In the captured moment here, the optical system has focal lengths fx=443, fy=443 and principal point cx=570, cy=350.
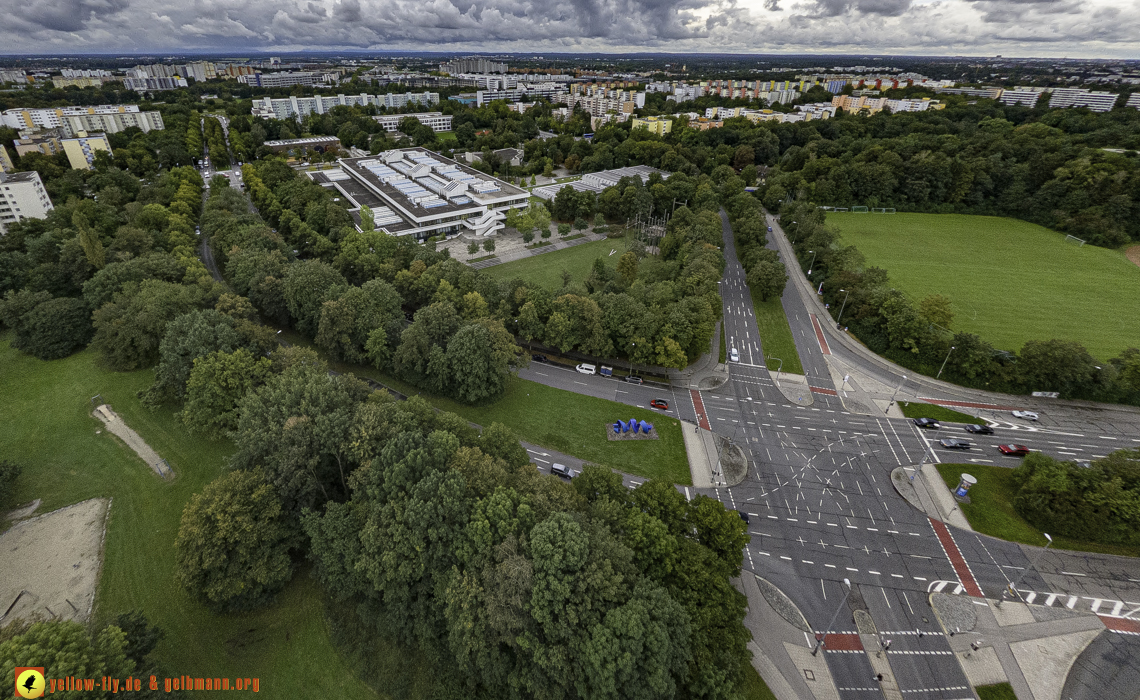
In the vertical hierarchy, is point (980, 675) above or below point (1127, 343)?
below

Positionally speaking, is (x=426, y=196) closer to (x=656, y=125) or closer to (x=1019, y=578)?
(x=656, y=125)

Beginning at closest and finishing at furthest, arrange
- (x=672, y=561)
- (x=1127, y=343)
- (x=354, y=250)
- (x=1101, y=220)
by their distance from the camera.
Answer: (x=672, y=561) < (x=1127, y=343) < (x=354, y=250) < (x=1101, y=220)

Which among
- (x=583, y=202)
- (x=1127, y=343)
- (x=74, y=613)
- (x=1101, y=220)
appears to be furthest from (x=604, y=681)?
(x=1101, y=220)

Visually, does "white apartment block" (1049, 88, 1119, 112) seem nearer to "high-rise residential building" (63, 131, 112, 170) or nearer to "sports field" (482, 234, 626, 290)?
"sports field" (482, 234, 626, 290)

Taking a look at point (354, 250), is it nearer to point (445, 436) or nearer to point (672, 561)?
point (445, 436)

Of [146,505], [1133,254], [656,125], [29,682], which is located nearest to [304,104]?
[656,125]

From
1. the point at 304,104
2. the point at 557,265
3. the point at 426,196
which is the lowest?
the point at 557,265
